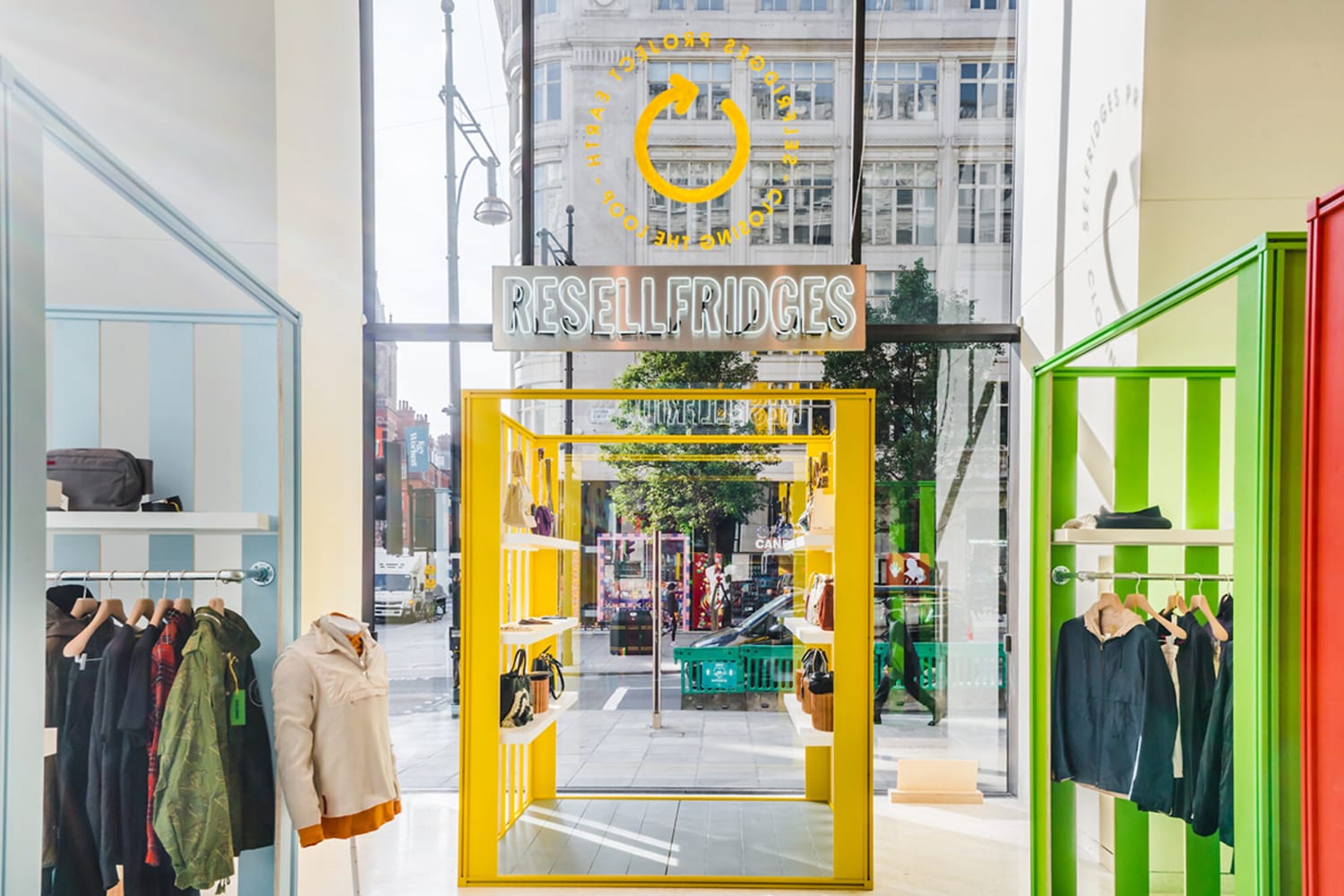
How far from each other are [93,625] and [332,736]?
81 centimetres

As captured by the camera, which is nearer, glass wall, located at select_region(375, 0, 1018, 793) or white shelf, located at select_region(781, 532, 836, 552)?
white shelf, located at select_region(781, 532, 836, 552)

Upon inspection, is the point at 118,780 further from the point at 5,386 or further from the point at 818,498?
the point at 818,498

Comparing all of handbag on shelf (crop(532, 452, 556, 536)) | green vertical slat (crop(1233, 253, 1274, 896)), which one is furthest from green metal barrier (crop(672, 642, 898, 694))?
green vertical slat (crop(1233, 253, 1274, 896))

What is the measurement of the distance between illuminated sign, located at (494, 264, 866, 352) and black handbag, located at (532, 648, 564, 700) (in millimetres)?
1794

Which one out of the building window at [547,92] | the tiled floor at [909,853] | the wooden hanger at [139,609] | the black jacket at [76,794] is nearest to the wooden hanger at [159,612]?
the wooden hanger at [139,609]

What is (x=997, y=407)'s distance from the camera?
577 cm

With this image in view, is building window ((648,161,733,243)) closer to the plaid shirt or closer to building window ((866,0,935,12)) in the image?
building window ((866,0,935,12))

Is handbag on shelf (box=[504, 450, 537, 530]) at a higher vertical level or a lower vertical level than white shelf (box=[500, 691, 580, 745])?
higher

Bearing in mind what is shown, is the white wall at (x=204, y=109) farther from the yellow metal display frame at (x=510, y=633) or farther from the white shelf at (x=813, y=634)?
the white shelf at (x=813, y=634)

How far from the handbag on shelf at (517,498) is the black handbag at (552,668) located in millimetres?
778

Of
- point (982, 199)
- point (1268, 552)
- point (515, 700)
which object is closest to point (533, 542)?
point (515, 700)

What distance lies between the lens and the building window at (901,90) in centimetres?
579

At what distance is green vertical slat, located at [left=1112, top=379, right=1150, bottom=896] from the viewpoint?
11.3ft

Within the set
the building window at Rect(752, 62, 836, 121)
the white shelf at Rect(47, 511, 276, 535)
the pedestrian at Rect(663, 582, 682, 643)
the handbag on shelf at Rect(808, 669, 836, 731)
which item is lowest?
the handbag on shelf at Rect(808, 669, 836, 731)
